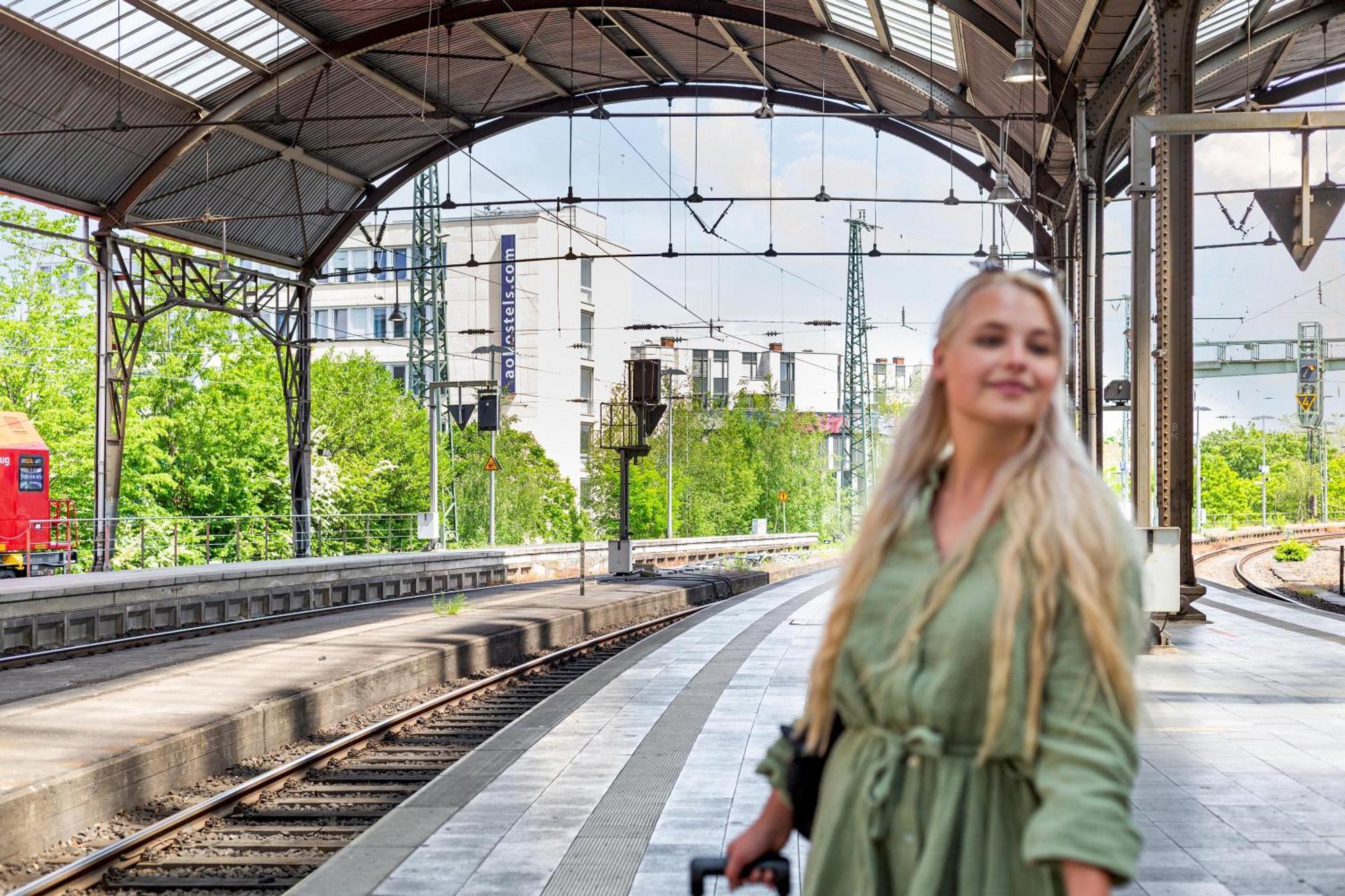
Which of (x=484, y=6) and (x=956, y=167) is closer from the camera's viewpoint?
(x=484, y=6)

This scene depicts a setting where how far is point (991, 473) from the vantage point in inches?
92.5

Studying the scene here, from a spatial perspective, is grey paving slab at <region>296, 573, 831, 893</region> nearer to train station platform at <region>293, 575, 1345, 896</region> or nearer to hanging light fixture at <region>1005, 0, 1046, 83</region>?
train station platform at <region>293, 575, 1345, 896</region>

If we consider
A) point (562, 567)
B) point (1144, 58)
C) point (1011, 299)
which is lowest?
point (562, 567)

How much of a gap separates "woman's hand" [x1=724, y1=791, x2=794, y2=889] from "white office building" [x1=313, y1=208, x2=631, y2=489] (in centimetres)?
6725

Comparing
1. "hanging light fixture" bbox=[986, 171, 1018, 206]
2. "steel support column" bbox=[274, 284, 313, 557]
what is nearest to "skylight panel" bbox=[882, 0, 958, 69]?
"hanging light fixture" bbox=[986, 171, 1018, 206]

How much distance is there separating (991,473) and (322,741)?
1082cm

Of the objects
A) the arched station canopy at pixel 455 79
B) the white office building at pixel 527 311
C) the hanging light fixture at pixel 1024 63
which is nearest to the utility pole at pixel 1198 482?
the white office building at pixel 527 311

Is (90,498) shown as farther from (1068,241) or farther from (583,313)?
(583,313)

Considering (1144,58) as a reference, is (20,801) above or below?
below

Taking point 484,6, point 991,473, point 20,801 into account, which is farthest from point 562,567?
point 991,473

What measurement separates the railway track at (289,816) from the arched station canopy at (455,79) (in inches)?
464

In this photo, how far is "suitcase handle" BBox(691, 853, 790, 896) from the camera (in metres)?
2.52

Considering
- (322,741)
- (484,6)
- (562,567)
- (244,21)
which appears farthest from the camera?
(562,567)

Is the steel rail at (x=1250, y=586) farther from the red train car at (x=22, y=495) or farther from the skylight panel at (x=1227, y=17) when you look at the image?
the red train car at (x=22, y=495)
